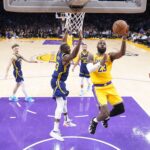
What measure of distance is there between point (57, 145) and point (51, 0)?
2.63 m

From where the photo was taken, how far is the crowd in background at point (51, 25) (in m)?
23.2

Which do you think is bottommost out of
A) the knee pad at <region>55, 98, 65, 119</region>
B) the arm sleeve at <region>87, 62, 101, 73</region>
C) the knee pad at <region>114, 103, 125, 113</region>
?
the knee pad at <region>55, 98, 65, 119</region>

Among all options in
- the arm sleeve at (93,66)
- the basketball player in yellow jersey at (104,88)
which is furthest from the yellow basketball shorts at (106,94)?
the arm sleeve at (93,66)

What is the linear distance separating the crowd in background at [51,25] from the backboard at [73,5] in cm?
1725

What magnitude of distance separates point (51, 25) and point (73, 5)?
20.8 m

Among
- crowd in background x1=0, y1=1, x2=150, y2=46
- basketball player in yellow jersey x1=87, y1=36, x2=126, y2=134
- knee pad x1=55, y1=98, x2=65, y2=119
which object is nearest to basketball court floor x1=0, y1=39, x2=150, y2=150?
knee pad x1=55, y1=98, x2=65, y2=119

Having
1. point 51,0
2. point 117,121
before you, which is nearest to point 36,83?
point 117,121

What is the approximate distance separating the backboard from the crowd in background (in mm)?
17249

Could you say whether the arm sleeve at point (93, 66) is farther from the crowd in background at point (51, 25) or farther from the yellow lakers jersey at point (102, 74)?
the crowd in background at point (51, 25)

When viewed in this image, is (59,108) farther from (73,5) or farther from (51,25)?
(51,25)

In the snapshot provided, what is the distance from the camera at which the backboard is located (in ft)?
14.6

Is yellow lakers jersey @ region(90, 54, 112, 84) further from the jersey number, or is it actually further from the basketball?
the basketball

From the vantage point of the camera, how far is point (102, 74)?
5535 mm

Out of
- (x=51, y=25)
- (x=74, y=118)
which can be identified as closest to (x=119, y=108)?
(x=74, y=118)
